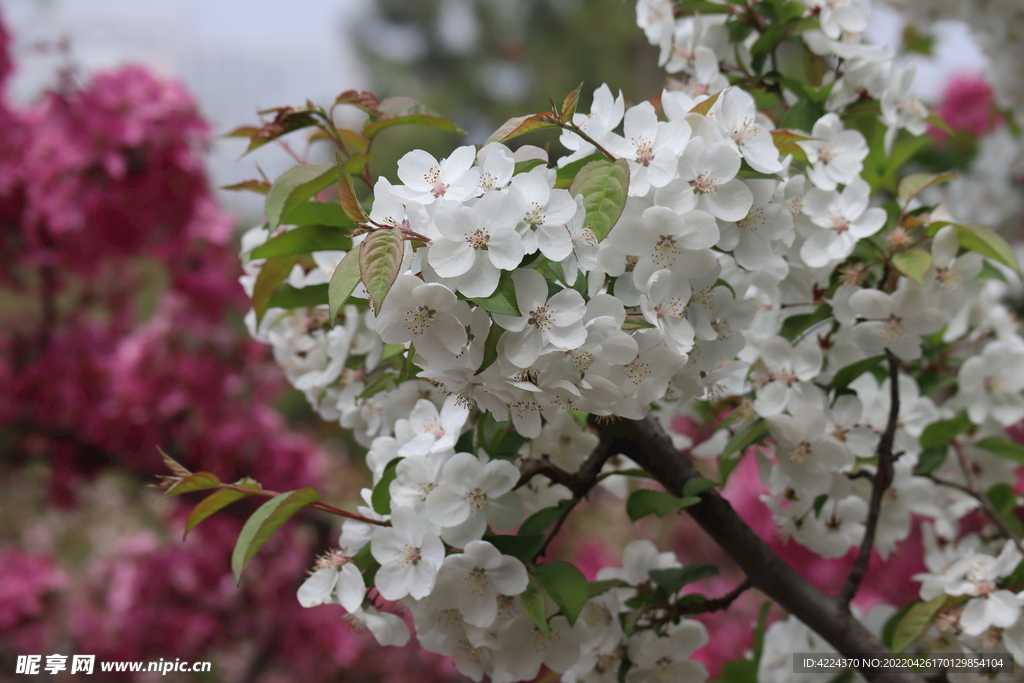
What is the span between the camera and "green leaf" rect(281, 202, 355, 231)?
2.01ft

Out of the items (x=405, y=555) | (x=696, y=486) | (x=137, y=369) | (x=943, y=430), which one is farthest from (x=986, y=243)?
(x=137, y=369)

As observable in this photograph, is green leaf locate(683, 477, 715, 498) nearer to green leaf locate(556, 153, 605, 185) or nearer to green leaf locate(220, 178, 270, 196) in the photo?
green leaf locate(556, 153, 605, 185)

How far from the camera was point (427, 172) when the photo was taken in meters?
0.50

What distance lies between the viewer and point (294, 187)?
62cm

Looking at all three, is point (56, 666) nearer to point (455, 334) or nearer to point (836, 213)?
point (455, 334)

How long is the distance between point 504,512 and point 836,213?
375 millimetres

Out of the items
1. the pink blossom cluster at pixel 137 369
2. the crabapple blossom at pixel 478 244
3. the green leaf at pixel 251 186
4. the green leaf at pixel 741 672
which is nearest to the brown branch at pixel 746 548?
the green leaf at pixel 741 672

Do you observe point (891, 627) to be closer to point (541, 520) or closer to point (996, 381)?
point (996, 381)

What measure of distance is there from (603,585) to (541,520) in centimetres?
13

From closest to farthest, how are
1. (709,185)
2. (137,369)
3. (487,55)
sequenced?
(709,185) → (137,369) → (487,55)

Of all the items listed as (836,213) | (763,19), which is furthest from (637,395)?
(763,19)

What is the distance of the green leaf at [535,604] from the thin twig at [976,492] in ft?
1.59

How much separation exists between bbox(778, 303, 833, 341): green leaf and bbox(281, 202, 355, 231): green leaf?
39cm

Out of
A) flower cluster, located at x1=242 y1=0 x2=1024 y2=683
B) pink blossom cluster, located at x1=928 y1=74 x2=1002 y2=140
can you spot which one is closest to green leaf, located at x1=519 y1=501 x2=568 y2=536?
flower cluster, located at x1=242 y1=0 x2=1024 y2=683
